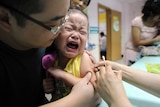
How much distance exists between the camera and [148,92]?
3.21 ft

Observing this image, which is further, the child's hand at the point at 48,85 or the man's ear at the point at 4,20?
the child's hand at the point at 48,85

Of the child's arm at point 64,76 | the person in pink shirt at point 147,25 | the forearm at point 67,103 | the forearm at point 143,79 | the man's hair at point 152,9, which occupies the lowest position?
the forearm at point 143,79

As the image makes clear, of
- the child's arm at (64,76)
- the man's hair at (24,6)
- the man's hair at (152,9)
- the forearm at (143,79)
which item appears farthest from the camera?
the man's hair at (152,9)

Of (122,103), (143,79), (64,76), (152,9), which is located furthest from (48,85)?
(152,9)

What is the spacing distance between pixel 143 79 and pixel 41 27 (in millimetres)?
659

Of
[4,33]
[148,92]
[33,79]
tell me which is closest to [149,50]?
[148,92]

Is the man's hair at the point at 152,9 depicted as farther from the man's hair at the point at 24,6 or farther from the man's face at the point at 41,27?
the man's hair at the point at 24,6

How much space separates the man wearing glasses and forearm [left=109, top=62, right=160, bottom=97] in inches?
13.3

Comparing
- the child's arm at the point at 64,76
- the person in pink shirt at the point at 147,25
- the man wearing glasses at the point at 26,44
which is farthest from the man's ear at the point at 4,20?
the person in pink shirt at the point at 147,25

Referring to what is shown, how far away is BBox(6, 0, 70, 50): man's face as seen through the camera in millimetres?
583

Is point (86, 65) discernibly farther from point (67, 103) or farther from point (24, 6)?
point (24, 6)

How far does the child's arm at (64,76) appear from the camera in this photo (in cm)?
78

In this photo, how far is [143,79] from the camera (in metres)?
0.98

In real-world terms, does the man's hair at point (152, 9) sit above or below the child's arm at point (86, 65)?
above
